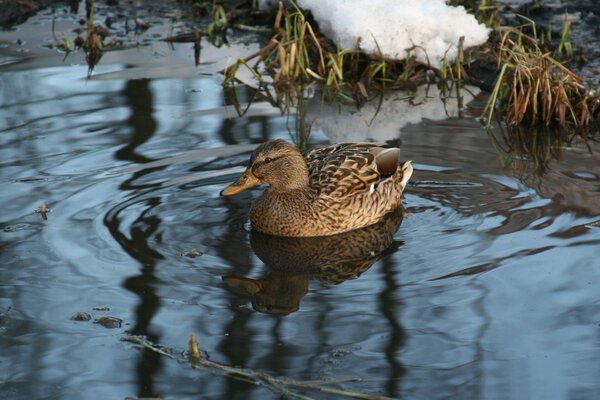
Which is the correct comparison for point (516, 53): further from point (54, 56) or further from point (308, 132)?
point (54, 56)

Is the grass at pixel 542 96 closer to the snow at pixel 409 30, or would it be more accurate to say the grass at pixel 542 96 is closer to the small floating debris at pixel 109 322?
the snow at pixel 409 30

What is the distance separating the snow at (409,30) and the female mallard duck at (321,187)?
108 inches

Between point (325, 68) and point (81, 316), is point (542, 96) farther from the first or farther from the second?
point (81, 316)

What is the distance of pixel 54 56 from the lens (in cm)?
1121

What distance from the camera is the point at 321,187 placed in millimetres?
7516

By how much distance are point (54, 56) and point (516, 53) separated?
16.1 feet

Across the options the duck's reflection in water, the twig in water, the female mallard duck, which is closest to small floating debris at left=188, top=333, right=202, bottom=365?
the twig in water

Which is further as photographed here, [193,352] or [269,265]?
[269,265]

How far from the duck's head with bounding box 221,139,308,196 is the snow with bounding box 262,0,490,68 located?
10.4 feet

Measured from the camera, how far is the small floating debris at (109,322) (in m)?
5.64

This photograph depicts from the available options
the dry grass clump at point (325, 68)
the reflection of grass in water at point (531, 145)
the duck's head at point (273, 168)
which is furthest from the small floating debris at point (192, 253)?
the dry grass clump at point (325, 68)

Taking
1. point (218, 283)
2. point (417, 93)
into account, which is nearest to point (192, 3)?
point (417, 93)

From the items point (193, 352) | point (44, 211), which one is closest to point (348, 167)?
point (44, 211)

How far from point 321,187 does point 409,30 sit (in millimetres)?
3381
